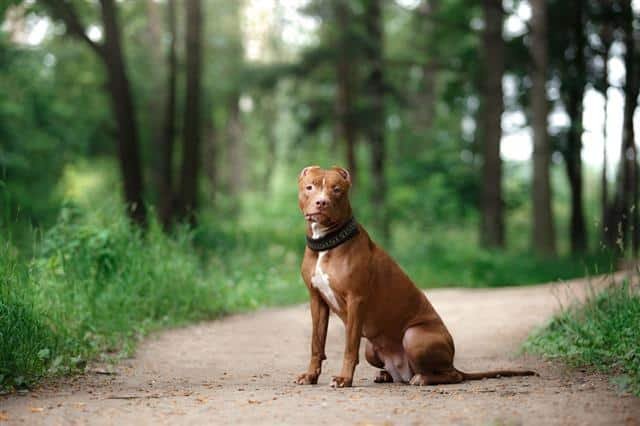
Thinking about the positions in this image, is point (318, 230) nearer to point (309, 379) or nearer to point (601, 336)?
point (309, 379)

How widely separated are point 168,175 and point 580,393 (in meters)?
17.5

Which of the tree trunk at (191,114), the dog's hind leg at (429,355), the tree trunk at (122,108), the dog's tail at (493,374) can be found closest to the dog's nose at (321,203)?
the dog's hind leg at (429,355)

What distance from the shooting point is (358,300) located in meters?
6.41

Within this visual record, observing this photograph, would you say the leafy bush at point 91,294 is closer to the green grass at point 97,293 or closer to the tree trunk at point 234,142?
the green grass at point 97,293

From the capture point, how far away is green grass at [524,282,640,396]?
6.87 metres

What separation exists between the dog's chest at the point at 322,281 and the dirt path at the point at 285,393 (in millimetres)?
656

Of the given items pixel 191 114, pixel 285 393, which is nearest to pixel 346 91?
pixel 191 114

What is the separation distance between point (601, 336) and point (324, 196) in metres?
2.98

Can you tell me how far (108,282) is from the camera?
34.0 feet

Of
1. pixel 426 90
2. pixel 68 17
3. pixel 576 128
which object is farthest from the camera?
pixel 426 90

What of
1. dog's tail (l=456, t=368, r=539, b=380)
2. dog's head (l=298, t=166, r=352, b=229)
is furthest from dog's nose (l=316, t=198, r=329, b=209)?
dog's tail (l=456, t=368, r=539, b=380)

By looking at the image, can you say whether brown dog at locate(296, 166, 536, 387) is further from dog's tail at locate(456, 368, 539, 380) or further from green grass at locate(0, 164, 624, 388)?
green grass at locate(0, 164, 624, 388)

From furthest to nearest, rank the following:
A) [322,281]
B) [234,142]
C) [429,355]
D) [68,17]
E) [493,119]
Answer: [234,142]
[493,119]
[68,17]
[429,355]
[322,281]

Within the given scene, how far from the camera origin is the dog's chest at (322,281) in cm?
648
